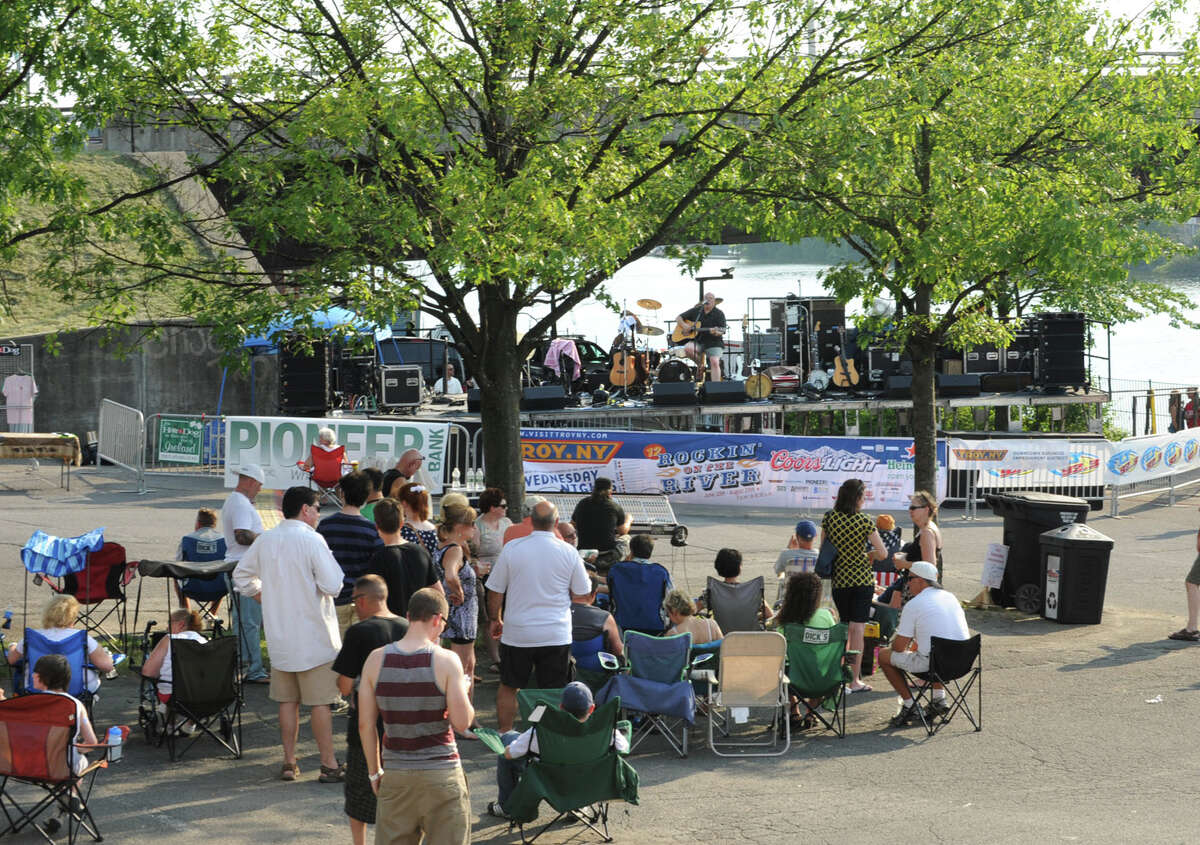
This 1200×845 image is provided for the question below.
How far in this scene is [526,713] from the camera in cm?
793

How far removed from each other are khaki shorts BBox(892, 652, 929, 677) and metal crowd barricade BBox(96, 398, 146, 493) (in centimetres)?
1464

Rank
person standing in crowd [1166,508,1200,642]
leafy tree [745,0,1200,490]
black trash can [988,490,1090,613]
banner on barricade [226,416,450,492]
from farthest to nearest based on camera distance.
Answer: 1. banner on barricade [226,416,450,492]
2. black trash can [988,490,1090,613]
3. person standing in crowd [1166,508,1200,642]
4. leafy tree [745,0,1200,490]

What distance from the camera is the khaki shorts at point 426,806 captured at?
6.05 metres

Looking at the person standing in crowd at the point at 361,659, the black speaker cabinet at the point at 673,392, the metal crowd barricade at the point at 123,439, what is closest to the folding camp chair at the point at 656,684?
the person standing in crowd at the point at 361,659

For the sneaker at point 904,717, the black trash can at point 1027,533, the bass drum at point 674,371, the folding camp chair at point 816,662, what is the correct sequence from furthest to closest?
the bass drum at point 674,371 < the black trash can at point 1027,533 < the sneaker at point 904,717 < the folding camp chair at point 816,662

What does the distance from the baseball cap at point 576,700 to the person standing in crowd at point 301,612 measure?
1.72m

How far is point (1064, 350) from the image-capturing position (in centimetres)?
2727

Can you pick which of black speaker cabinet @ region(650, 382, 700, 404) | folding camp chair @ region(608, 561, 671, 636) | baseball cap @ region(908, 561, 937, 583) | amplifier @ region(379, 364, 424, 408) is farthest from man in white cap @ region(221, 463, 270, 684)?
black speaker cabinet @ region(650, 382, 700, 404)

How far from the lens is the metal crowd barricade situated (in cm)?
2153

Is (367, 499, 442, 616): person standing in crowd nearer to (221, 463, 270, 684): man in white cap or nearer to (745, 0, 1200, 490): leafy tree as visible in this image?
(221, 463, 270, 684): man in white cap

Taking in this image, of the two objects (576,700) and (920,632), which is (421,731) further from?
(920,632)

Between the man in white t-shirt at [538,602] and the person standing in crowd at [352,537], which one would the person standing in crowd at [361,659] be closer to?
the man in white t-shirt at [538,602]

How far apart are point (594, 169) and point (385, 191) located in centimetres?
185

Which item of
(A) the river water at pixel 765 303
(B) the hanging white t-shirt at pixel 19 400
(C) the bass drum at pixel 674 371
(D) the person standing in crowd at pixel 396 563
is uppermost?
(A) the river water at pixel 765 303
